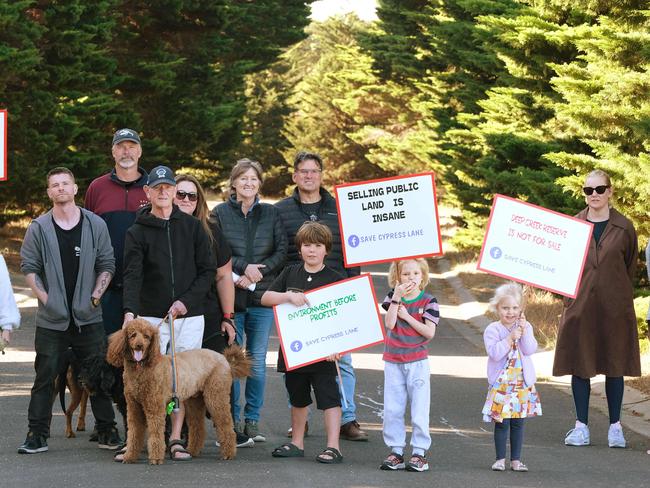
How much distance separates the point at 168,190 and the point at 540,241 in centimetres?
272

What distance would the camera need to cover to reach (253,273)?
9.68m

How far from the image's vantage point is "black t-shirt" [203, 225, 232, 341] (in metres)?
9.34

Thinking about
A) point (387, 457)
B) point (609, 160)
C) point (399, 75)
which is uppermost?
point (399, 75)

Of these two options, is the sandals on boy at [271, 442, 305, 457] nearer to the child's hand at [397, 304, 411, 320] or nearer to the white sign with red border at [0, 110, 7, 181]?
the child's hand at [397, 304, 411, 320]

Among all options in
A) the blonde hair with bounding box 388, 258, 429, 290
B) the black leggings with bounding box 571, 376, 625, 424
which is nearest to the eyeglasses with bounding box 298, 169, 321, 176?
the blonde hair with bounding box 388, 258, 429, 290

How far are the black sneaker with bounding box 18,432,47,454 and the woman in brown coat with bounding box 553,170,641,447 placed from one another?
4.03m

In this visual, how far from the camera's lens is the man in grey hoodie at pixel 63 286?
9.25m

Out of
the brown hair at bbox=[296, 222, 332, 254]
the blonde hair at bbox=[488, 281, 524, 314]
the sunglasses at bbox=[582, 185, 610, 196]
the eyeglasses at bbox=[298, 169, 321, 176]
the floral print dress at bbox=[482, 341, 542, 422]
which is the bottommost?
the floral print dress at bbox=[482, 341, 542, 422]

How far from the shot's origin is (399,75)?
47688 mm

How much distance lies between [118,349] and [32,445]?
119 cm

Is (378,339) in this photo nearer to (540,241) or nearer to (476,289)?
(540,241)

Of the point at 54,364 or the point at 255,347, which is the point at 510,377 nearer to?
the point at 255,347

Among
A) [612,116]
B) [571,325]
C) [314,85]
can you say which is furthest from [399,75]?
[571,325]

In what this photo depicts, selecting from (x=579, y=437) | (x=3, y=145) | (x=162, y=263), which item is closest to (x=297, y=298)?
(x=162, y=263)
